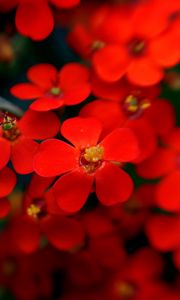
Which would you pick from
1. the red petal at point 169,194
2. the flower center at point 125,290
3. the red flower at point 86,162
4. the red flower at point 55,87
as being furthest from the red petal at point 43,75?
the flower center at point 125,290

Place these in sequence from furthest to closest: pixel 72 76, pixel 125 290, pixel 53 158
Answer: pixel 125 290, pixel 72 76, pixel 53 158

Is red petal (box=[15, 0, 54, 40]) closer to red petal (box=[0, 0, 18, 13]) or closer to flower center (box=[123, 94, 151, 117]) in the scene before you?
red petal (box=[0, 0, 18, 13])

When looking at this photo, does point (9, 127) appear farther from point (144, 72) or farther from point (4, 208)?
point (144, 72)

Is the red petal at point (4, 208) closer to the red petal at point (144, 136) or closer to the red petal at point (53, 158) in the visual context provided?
the red petal at point (53, 158)

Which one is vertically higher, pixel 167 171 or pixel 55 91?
pixel 55 91

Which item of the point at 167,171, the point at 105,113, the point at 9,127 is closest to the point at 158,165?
the point at 167,171

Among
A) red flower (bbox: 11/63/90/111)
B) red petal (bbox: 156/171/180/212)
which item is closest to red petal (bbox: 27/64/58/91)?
red flower (bbox: 11/63/90/111)
